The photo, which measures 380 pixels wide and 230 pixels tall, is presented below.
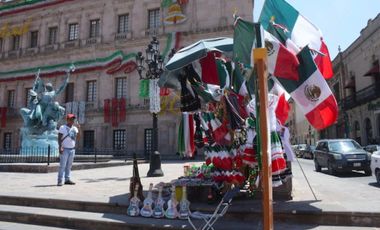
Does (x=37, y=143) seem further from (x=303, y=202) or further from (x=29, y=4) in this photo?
(x=29, y=4)

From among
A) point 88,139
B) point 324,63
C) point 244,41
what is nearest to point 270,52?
point 244,41

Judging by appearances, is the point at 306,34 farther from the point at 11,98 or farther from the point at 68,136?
the point at 11,98

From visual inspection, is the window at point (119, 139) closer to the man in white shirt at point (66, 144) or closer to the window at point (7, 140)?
the window at point (7, 140)

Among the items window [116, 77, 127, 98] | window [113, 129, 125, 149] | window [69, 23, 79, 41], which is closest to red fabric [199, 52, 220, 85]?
window [113, 129, 125, 149]

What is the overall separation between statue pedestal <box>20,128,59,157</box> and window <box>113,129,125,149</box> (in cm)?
1123

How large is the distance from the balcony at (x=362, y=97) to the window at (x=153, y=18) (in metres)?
21.1

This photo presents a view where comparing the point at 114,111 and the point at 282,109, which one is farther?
the point at 114,111

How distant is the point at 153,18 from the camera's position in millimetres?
31984

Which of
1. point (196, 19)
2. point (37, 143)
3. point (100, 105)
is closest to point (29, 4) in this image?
point (100, 105)

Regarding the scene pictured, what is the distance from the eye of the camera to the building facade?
30.0 metres

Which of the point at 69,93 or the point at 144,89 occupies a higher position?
the point at 69,93

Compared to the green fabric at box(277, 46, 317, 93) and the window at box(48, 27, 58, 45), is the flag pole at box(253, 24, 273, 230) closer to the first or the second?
the green fabric at box(277, 46, 317, 93)

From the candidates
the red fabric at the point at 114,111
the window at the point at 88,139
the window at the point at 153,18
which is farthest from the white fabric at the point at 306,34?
the window at the point at 88,139

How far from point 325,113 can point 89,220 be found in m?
4.39
